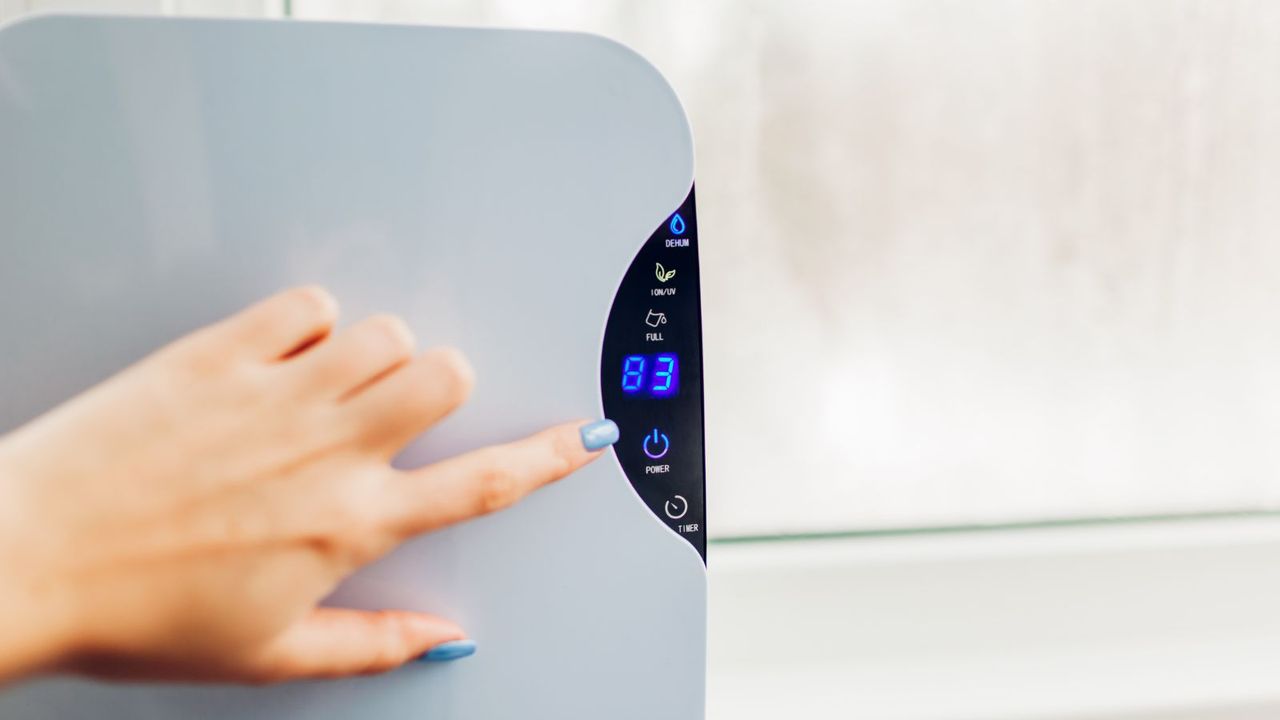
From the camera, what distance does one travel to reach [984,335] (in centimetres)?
89

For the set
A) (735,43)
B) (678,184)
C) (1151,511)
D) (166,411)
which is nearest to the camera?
(166,411)

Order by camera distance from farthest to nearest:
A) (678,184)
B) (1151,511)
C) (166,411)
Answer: (1151,511) < (678,184) < (166,411)

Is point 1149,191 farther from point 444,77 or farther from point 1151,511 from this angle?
point 444,77

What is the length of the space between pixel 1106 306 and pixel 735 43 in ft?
1.52

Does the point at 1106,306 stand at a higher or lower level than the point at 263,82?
lower

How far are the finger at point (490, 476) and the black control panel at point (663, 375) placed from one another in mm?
36

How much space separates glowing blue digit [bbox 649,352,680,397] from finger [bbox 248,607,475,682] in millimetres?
170

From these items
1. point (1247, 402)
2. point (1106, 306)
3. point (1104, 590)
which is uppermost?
point (1106, 306)

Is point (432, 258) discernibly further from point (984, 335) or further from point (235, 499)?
point (984, 335)

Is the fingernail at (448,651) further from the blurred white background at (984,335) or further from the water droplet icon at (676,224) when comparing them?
the blurred white background at (984,335)

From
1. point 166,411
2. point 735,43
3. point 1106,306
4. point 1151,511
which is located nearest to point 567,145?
point 166,411

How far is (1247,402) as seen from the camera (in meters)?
0.96

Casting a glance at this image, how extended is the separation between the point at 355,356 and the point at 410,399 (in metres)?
0.03

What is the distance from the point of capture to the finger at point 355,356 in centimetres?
41
